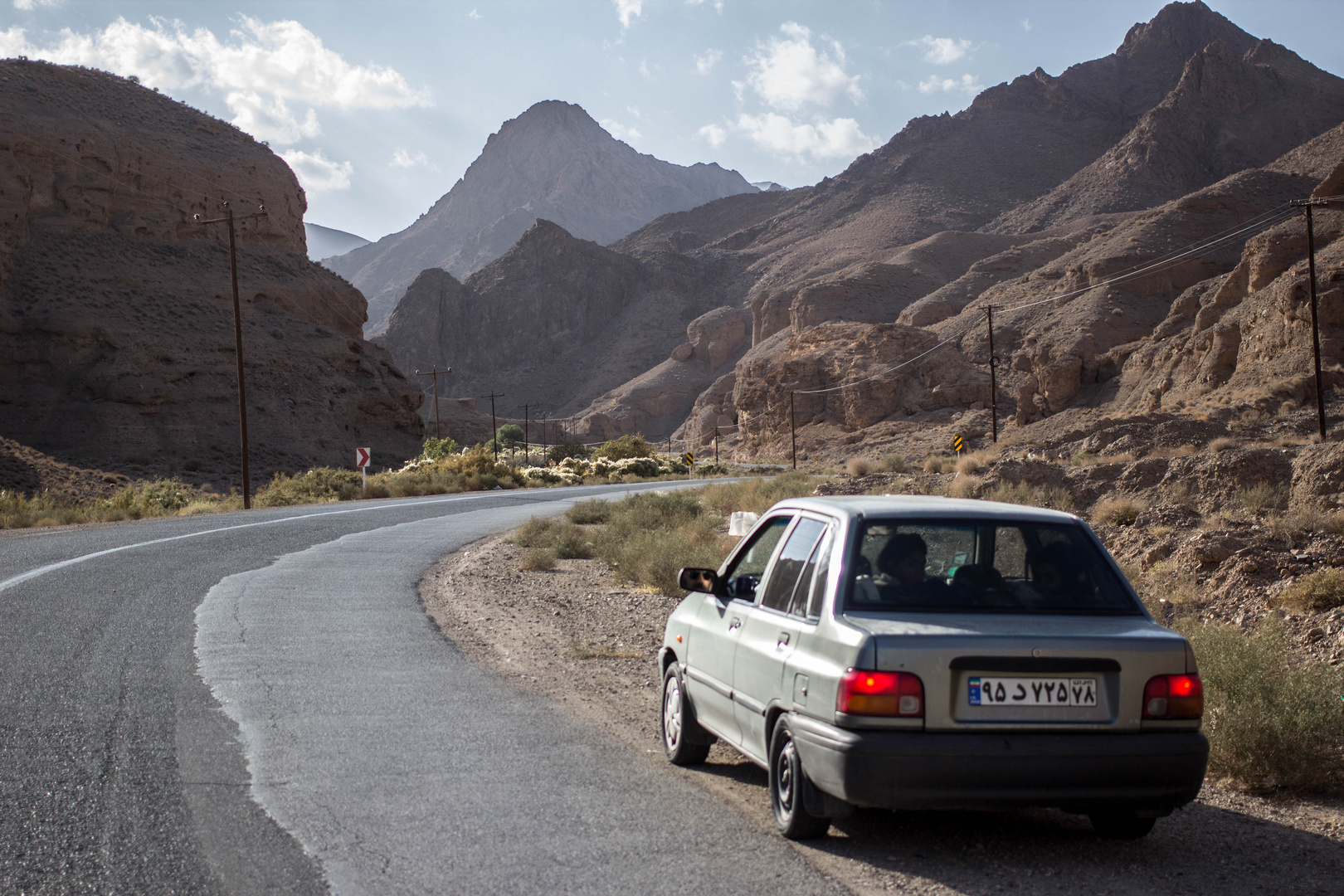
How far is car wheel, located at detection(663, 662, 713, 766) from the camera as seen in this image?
18.8 feet

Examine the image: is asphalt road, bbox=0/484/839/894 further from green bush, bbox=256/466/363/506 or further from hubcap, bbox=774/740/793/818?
green bush, bbox=256/466/363/506

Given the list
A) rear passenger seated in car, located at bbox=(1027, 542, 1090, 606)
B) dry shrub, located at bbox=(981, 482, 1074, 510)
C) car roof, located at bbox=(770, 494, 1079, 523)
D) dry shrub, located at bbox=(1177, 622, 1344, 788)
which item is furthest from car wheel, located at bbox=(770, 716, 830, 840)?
dry shrub, located at bbox=(981, 482, 1074, 510)

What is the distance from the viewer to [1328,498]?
55.6ft

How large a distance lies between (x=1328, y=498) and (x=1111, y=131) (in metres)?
173

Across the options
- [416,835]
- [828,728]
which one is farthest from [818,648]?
[416,835]

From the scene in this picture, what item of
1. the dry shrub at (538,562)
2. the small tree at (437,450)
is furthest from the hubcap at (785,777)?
the small tree at (437,450)

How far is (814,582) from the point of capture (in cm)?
467

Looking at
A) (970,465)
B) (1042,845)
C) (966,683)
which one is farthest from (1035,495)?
(966,683)

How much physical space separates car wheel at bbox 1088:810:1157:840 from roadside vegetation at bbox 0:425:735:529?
24105 millimetres

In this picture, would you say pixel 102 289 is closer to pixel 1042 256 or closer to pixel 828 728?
pixel 828 728

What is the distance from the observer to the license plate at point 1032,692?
13.6 feet

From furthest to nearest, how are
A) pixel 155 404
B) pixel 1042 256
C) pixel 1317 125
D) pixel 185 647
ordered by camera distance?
pixel 1317 125
pixel 1042 256
pixel 155 404
pixel 185 647

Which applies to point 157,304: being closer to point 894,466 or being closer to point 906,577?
point 894,466

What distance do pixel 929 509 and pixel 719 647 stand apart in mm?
1329
